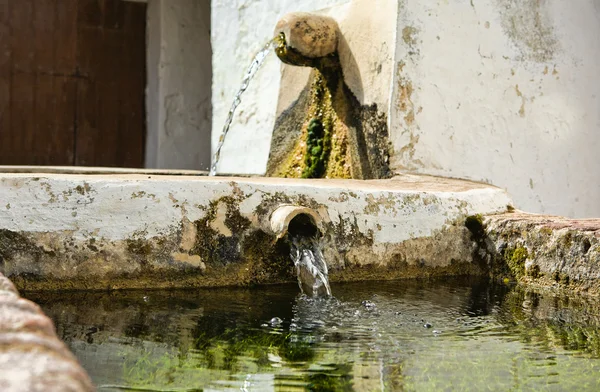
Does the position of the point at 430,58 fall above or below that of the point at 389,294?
above

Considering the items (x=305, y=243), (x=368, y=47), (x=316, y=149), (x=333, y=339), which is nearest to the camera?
(x=333, y=339)

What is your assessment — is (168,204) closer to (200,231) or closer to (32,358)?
(200,231)

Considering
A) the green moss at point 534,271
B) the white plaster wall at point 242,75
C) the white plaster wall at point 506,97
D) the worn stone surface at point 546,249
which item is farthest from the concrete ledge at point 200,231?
the white plaster wall at point 242,75

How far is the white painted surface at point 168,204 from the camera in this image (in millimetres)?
2480

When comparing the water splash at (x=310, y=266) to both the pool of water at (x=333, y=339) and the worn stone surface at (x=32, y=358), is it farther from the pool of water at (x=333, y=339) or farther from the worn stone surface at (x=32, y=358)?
the worn stone surface at (x=32, y=358)

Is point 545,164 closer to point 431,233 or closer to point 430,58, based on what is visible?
point 430,58

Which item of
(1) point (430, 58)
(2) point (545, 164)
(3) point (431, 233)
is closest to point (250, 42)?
(1) point (430, 58)

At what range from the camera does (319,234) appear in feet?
9.13

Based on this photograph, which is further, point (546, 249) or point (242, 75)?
point (242, 75)

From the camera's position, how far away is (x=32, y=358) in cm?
80

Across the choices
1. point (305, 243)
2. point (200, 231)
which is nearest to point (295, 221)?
point (305, 243)

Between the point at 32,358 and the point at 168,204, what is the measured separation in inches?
73.1

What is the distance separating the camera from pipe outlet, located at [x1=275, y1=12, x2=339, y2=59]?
179 inches

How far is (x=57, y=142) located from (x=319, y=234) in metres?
5.43
